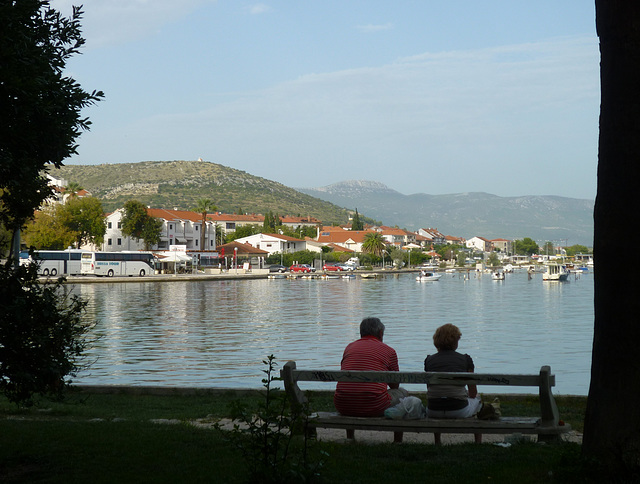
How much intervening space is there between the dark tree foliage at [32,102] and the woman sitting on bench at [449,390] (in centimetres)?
437

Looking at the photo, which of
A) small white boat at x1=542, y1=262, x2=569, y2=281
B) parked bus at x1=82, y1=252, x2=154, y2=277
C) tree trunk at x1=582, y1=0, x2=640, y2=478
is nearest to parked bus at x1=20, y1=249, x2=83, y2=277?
parked bus at x1=82, y1=252, x2=154, y2=277

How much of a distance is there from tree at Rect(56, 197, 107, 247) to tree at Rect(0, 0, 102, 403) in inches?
3929

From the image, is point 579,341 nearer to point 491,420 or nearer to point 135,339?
point 135,339

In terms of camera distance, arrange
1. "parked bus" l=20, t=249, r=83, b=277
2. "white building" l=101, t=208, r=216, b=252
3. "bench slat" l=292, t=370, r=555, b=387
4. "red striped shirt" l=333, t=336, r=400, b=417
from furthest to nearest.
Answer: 1. "white building" l=101, t=208, r=216, b=252
2. "parked bus" l=20, t=249, r=83, b=277
3. "red striped shirt" l=333, t=336, r=400, b=417
4. "bench slat" l=292, t=370, r=555, b=387

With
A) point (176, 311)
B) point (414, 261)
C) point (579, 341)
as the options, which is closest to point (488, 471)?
point (579, 341)

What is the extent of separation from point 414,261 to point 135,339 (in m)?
165

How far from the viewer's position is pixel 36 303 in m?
7.09

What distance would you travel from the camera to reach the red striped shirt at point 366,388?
25.1 ft

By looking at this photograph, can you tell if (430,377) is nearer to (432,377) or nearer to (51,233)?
(432,377)

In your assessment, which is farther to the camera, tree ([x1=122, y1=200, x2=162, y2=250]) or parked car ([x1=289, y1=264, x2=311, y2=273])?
parked car ([x1=289, y1=264, x2=311, y2=273])

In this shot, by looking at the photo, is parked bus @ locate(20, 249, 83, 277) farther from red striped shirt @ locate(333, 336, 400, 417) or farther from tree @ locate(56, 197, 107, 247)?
red striped shirt @ locate(333, 336, 400, 417)

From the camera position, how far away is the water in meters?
21.8

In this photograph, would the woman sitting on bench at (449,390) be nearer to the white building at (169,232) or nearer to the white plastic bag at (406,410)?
the white plastic bag at (406,410)

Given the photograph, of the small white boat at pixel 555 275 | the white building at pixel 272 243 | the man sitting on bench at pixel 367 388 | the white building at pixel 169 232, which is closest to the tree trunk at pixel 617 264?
the man sitting on bench at pixel 367 388
